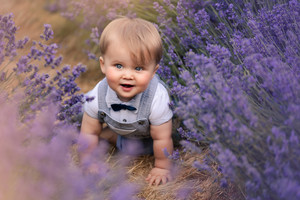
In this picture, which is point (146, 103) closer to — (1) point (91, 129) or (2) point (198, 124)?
(1) point (91, 129)

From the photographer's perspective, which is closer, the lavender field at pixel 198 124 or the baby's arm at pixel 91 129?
the lavender field at pixel 198 124

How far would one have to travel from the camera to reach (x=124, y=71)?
2189 mm

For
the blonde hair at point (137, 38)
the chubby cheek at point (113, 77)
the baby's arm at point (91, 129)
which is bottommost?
the baby's arm at point (91, 129)

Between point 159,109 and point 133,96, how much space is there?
0.56 ft

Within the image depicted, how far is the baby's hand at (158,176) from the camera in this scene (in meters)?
2.47

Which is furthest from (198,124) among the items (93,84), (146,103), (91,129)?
(93,84)

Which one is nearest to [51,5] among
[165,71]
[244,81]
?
[165,71]

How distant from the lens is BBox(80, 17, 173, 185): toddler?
7.15 ft

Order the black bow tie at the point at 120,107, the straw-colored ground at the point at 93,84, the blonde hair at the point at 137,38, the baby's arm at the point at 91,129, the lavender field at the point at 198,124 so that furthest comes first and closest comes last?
1. the baby's arm at the point at 91,129
2. the black bow tie at the point at 120,107
3. the straw-colored ground at the point at 93,84
4. the blonde hair at the point at 137,38
5. the lavender field at the point at 198,124

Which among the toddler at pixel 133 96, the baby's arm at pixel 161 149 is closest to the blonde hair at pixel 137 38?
the toddler at pixel 133 96

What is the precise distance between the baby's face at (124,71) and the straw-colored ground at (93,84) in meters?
0.50

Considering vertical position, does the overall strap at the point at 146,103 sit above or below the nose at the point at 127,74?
below

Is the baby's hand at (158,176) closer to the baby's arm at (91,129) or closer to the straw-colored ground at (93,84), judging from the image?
the straw-colored ground at (93,84)

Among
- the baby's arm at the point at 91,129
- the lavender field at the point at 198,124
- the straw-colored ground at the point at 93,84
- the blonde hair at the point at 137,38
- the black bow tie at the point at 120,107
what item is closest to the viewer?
the lavender field at the point at 198,124
